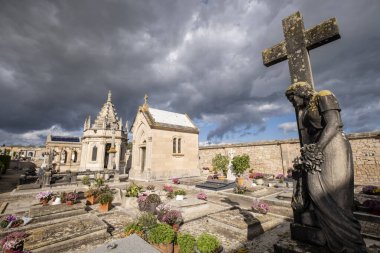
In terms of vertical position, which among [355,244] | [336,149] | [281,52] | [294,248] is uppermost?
[281,52]

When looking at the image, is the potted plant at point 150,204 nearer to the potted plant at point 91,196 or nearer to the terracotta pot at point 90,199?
the potted plant at point 91,196

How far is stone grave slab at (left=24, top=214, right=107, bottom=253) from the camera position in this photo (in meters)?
5.21

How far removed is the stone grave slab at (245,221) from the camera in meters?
6.28

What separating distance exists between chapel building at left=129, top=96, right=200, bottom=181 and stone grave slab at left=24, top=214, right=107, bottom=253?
13206 millimetres

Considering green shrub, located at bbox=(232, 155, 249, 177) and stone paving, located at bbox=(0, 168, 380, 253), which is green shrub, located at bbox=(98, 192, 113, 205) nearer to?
stone paving, located at bbox=(0, 168, 380, 253)

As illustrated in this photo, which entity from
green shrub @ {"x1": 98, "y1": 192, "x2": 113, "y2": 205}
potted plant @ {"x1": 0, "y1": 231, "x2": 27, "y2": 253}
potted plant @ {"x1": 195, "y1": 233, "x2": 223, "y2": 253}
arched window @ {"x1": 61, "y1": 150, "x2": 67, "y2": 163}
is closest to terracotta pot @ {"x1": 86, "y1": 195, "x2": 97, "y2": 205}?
green shrub @ {"x1": 98, "y1": 192, "x2": 113, "y2": 205}

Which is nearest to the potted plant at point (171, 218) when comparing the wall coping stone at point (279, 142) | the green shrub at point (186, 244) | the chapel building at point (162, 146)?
the green shrub at point (186, 244)

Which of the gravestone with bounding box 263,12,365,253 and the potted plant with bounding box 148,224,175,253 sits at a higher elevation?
the gravestone with bounding box 263,12,365,253

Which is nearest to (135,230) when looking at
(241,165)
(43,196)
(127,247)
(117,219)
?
(127,247)

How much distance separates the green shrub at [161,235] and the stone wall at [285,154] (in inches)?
630

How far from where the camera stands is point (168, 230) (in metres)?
4.86

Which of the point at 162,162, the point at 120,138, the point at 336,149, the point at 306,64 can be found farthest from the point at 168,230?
the point at 120,138

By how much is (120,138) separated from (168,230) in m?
31.4

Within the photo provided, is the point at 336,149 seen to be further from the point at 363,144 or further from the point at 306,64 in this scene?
the point at 363,144
